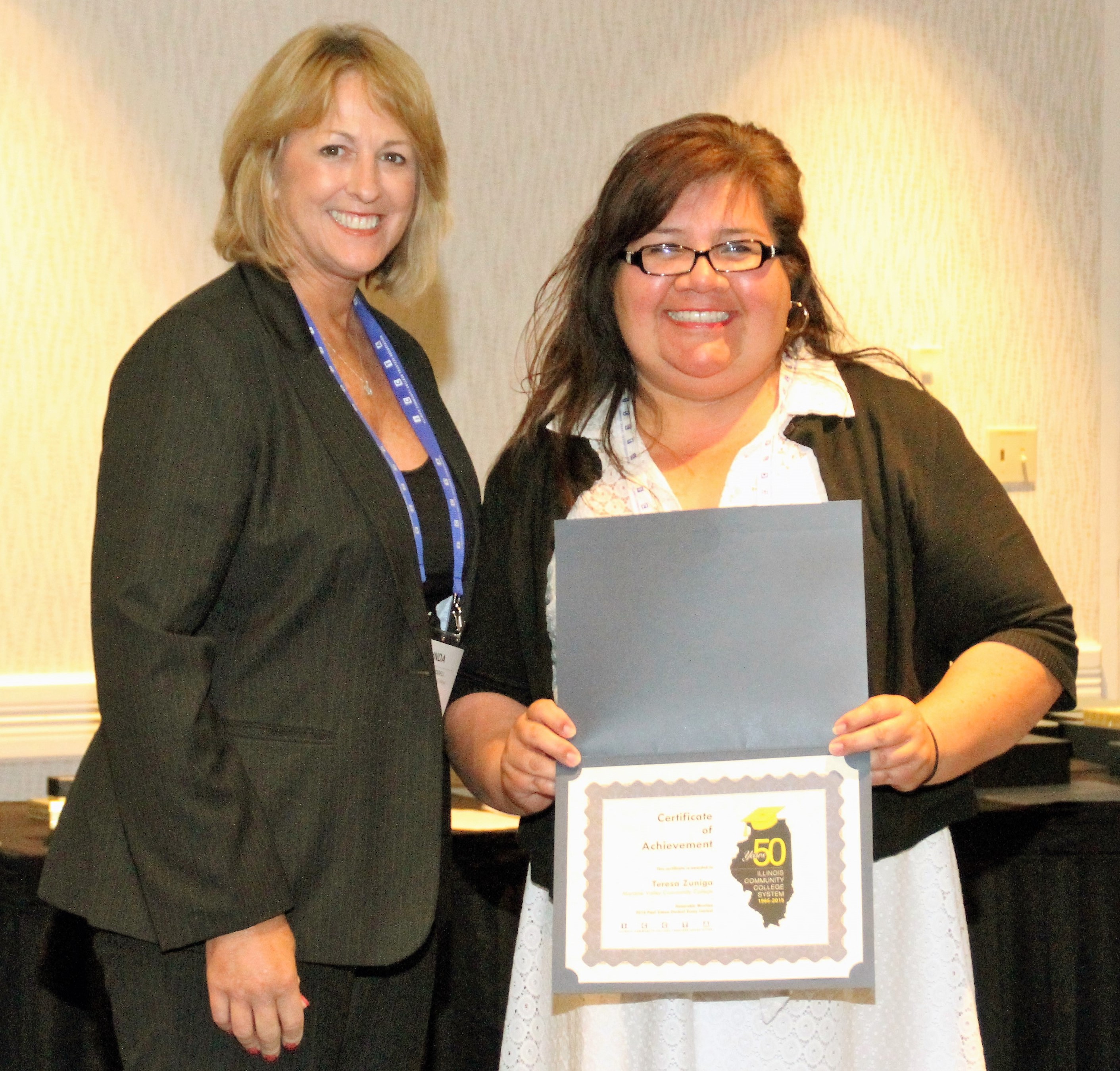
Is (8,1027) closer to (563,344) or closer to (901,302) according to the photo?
(563,344)

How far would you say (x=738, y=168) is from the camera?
1678mm

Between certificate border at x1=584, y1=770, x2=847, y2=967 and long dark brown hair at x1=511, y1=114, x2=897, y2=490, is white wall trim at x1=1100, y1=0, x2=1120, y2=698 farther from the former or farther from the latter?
certificate border at x1=584, y1=770, x2=847, y2=967

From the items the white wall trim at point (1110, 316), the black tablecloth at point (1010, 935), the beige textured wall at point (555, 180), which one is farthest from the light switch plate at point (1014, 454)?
the black tablecloth at point (1010, 935)

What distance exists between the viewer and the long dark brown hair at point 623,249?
1670mm

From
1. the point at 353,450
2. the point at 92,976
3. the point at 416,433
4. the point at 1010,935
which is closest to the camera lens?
the point at 353,450

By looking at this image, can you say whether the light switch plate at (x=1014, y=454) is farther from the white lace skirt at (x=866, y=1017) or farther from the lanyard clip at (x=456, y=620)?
the lanyard clip at (x=456, y=620)

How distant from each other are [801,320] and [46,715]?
6.29 feet

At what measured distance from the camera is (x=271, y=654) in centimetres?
153

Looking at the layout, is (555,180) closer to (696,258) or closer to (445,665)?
(696,258)

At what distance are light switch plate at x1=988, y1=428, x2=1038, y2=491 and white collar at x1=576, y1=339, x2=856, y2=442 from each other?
69.3 inches

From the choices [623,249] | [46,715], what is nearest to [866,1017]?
[623,249]

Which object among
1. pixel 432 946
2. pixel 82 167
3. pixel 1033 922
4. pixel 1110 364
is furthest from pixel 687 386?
pixel 1110 364

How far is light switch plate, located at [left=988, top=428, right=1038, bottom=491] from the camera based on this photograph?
3.39 metres

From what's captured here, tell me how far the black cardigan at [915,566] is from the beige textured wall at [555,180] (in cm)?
155
